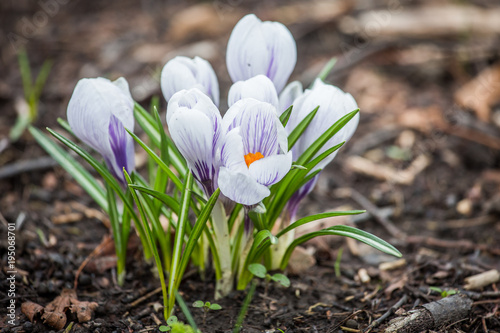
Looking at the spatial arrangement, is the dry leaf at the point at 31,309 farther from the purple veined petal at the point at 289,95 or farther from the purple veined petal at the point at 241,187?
the purple veined petal at the point at 289,95

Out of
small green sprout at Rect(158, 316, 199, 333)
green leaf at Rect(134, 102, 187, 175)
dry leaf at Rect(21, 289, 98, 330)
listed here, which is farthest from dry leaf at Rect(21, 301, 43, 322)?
green leaf at Rect(134, 102, 187, 175)

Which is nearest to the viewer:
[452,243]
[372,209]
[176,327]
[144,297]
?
[176,327]

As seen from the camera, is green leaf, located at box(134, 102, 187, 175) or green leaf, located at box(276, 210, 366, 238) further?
green leaf, located at box(134, 102, 187, 175)

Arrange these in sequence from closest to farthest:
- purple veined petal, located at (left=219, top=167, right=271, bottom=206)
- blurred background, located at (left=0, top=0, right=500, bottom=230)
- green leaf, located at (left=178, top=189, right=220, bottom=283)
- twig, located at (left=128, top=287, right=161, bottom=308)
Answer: purple veined petal, located at (left=219, top=167, right=271, bottom=206)
green leaf, located at (left=178, top=189, right=220, bottom=283)
twig, located at (left=128, top=287, right=161, bottom=308)
blurred background, located at (left=0, top=0, right=500, bottom=230)

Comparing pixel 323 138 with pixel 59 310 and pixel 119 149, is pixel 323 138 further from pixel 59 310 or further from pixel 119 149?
pixel 59 310

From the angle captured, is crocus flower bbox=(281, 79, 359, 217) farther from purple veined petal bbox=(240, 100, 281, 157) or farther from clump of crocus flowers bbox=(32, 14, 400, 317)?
purple veined petal bbox=(240, 100, 281, 157)

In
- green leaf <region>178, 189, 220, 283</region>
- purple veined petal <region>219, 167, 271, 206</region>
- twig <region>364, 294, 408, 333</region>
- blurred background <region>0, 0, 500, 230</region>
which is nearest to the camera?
purple veined petal <region>219, 167, 271, 206</region>

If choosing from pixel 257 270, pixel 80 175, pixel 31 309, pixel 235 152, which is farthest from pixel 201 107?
pixel 31 309
